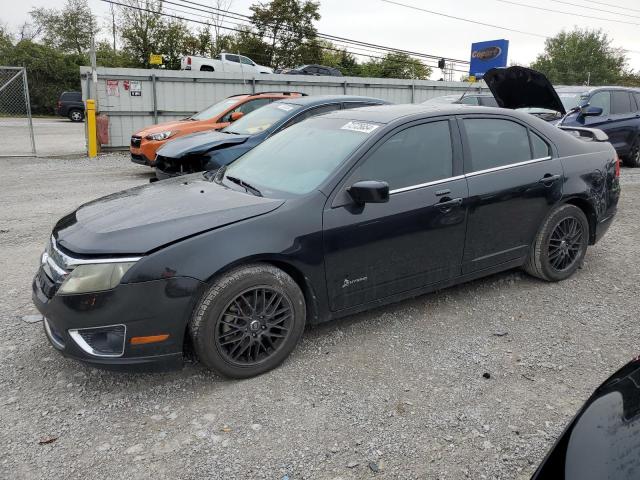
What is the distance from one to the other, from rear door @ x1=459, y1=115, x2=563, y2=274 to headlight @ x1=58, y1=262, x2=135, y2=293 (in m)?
2.42

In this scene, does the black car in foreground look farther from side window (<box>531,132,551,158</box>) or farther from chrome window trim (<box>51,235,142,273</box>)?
side window (<box>531,132,551,158</box>)

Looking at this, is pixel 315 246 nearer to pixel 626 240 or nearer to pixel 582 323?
pixel 582 323

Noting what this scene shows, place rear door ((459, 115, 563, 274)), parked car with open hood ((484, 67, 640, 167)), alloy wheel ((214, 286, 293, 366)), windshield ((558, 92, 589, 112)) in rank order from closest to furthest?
alloy wheel ((214, 286, 293, 366)) < rear door ((459, 115, 563, 274)) < parked car with open hood ((484, 67, 640, 167)) < windshield ((558, 92, 589, 112))

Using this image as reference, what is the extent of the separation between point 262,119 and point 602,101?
7.09 metres

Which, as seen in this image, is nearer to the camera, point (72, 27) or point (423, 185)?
point (423, 185)

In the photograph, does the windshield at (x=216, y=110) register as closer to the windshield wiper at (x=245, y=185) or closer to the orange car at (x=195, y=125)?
the orange car at (x=195, y=125)

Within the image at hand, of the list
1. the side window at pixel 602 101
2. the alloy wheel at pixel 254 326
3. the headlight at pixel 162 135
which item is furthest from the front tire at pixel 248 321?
the side window at pixel 602 101

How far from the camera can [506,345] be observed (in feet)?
11.8

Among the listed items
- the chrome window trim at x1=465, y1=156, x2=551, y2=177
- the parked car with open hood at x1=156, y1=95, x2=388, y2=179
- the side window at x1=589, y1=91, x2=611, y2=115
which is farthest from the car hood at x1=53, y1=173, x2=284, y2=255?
the side window at x1=589, y1=91, x2=611, y2=115

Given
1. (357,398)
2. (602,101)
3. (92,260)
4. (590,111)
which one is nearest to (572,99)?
(602,101)

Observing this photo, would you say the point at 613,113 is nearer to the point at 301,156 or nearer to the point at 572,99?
the point at 572,99

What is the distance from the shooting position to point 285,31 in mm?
48500

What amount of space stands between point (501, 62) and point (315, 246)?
30.0 meters

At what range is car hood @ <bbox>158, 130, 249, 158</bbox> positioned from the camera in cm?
756
